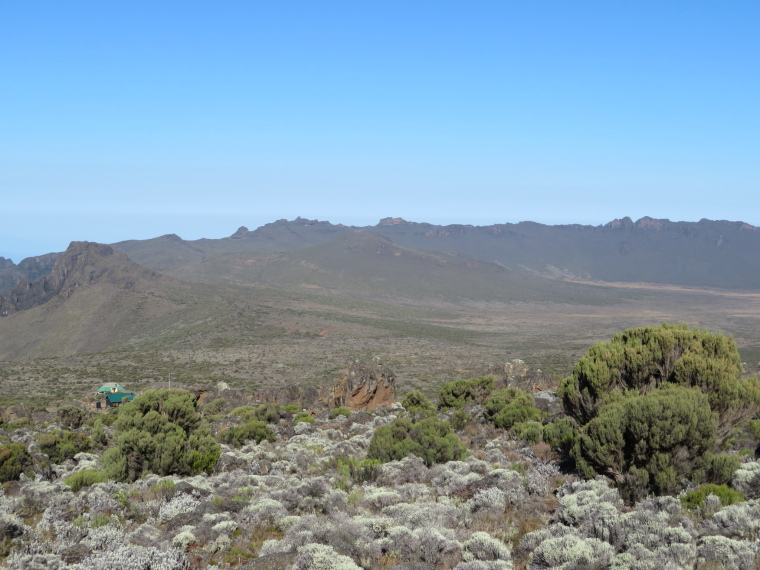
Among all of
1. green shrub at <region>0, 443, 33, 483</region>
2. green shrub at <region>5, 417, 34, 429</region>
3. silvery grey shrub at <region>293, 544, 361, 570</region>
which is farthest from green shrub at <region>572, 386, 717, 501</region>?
green shrub at <region>5, 417, 34, 429</region>

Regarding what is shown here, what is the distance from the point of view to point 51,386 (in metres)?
48.0

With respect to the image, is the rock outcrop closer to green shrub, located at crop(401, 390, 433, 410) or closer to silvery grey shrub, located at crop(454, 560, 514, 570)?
green shrub, located at crop(401, 390, 433, 410)

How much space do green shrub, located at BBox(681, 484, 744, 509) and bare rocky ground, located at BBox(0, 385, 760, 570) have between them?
0.19 metres

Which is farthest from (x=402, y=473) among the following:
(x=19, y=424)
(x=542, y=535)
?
(x=19, y=424)

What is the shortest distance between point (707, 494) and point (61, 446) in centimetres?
1821

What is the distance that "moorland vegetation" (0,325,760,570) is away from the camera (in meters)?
7.70

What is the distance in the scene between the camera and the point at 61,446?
18.2m

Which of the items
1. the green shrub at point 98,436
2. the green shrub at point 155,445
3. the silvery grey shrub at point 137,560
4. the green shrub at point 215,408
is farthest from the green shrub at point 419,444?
the green shrub at point 215,408

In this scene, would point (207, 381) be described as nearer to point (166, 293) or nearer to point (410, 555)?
point (410, 555)

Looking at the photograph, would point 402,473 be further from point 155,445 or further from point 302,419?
point 302,419

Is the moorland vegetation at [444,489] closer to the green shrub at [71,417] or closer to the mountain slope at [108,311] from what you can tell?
the green shrub at [71,417]

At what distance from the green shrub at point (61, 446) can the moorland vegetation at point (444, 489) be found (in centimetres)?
8

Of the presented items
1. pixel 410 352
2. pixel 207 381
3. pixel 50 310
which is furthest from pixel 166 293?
pixel 207 381

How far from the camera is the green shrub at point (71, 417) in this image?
91.9 ft
